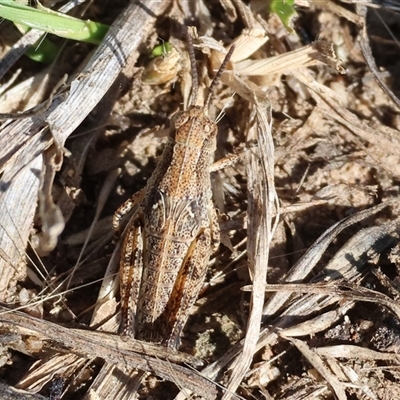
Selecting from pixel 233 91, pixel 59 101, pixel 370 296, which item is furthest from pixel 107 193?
pixel 370 296

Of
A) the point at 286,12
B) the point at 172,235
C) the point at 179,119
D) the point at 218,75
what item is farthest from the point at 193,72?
the point at 172,235

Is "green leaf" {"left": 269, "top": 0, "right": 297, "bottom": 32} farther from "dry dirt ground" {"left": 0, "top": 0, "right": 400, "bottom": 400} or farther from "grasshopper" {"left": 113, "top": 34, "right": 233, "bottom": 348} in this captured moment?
"grasshopper" {"left": 113, "top": 34, "right": 233, "bottom": 348}

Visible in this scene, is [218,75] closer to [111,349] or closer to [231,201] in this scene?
[231,201]

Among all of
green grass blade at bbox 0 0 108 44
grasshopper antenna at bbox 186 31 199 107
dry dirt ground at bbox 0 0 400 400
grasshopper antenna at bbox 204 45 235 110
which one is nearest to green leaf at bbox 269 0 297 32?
dry dirt ground at bbox 0 0 400 400

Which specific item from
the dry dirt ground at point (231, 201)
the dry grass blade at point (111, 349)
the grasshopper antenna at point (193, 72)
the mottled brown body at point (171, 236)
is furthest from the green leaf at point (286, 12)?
the dry grass blade at point (111, 349)

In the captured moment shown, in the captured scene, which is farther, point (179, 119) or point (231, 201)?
point (231, 201)

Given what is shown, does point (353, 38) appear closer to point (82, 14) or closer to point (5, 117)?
point (82, 14)

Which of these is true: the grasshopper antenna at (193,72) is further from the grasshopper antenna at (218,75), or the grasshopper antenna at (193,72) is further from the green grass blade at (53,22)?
the green grass blade at (53,22)
